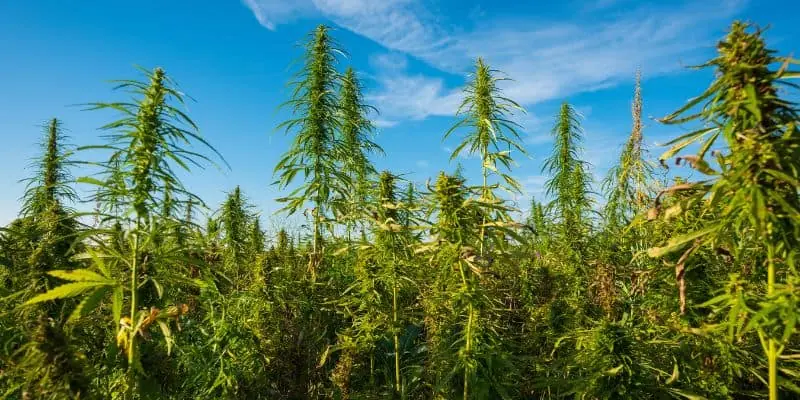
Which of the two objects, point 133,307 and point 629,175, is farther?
point 629,175

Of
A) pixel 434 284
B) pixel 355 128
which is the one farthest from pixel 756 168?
pixel 355 128

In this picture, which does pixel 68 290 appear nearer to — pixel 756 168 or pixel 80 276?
pixel 80 276

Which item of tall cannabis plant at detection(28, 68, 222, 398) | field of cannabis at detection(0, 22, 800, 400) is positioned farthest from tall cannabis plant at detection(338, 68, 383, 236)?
tall cannabis plant at detection(28, 68, 222, 398)

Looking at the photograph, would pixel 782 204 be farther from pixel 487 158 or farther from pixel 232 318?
pixel 232 318

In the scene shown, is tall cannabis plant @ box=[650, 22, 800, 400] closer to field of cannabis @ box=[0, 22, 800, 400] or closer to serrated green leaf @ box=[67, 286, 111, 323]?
field of cannabis @ box=[0, 22, 800, 400]

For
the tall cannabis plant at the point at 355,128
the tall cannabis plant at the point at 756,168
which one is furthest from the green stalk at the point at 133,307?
the tall cannabis plant at the point at 355,128

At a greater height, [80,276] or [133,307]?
[80,276]

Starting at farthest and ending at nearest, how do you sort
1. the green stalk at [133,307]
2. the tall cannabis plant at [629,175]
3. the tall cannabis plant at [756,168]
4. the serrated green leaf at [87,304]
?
the tall cannabis plant at [629,175] < the green stalk at [133,307] < the serrated green leaf at [87,304] < the tall cannabis plant at [756,168]

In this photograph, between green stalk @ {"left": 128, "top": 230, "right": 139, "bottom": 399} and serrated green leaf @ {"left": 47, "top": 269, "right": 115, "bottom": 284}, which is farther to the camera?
green stalk @ {"left": 128, "top": 230, "right": 139, "bottom": 399}

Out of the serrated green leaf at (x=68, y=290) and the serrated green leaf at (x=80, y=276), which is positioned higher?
the serrated green leaf at (x=80, y=276)

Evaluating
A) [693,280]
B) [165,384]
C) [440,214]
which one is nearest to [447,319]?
[440,214]

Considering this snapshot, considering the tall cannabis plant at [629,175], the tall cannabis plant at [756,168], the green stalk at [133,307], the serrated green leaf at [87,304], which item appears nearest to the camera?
the tall cannabis plant at [756,168]

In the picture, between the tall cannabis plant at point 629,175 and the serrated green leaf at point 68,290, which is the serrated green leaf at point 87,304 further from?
the tall cannabis plant at point 629,175

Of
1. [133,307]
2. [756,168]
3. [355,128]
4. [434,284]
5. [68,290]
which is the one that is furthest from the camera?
[355,128]
